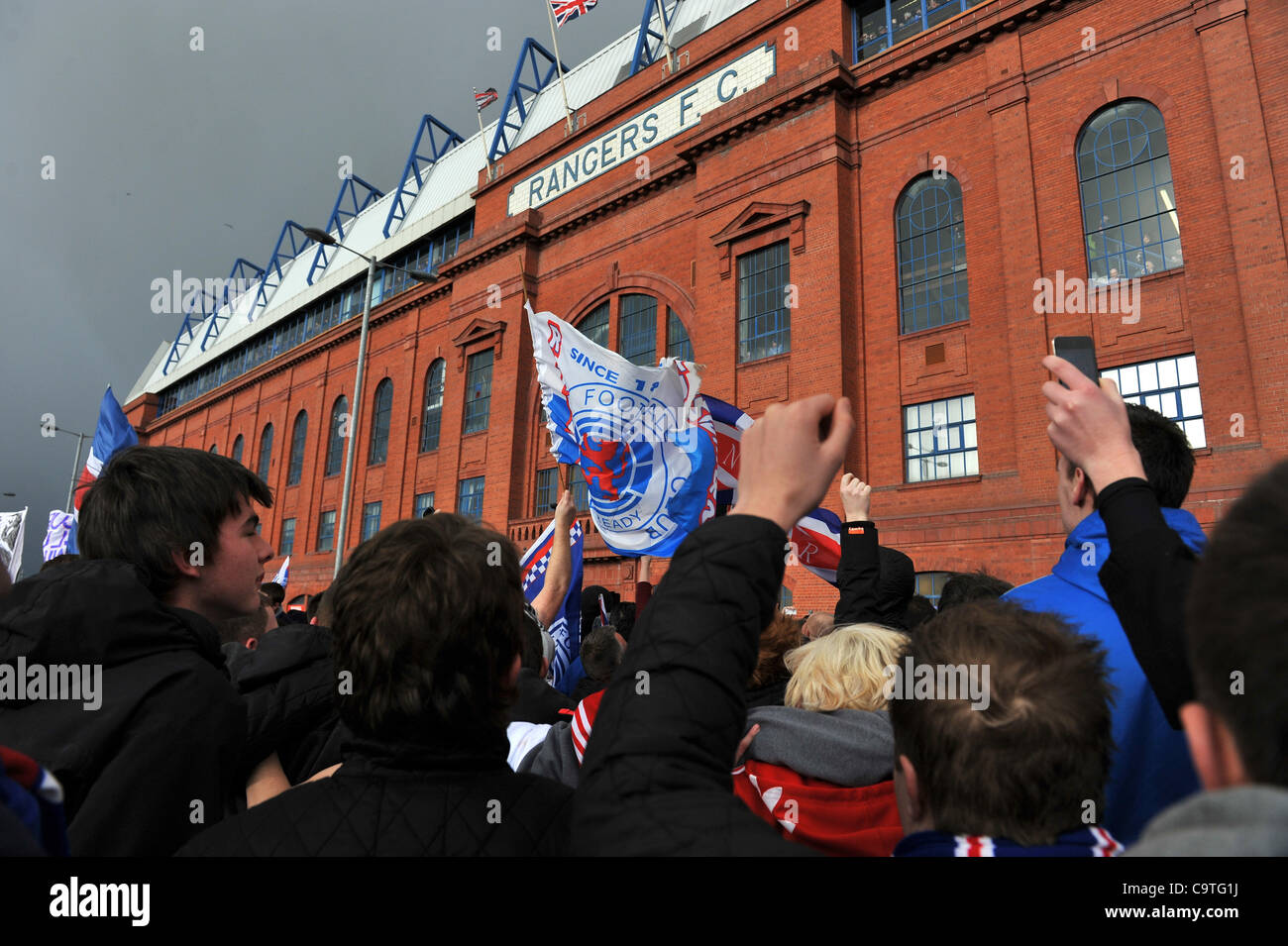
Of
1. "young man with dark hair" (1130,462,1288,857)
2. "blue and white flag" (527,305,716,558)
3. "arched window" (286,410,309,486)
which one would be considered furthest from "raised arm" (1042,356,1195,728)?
"arched window" (286,410,309,486)

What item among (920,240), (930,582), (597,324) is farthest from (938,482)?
(597,324)

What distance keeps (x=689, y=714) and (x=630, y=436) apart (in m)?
5.67

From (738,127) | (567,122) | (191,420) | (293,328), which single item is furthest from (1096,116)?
(191,420)

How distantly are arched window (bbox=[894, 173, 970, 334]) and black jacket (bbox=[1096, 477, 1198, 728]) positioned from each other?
15.4 meters

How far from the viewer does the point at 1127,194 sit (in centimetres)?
1375

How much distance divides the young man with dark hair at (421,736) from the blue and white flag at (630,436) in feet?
15.5

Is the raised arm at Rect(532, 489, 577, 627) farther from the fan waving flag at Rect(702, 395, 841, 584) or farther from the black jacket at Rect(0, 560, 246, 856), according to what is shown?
the fan waving flag at Rect(702, 395, 841, 584)

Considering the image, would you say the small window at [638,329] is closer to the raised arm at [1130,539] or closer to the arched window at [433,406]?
the arched window at [433,406]

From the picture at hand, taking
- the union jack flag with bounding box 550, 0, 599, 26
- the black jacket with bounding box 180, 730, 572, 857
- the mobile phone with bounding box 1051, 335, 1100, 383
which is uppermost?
the union jack flag with bounding box 550, 0, 599, 26

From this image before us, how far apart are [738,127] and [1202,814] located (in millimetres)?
20476

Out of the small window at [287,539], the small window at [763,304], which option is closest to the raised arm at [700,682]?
the small window at [763,304]

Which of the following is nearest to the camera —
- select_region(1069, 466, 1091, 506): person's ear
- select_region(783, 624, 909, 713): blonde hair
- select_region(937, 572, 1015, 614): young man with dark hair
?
select_region(1069, 466, 1091, 506): person's ear

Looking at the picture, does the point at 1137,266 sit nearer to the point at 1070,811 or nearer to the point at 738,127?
the point at 738,127

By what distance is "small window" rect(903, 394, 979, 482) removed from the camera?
49.2ft
